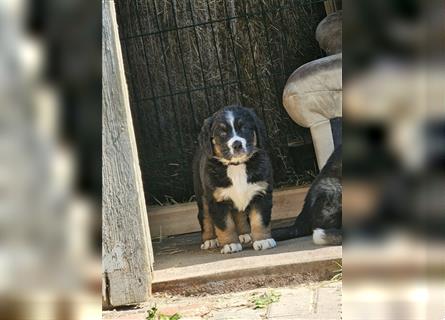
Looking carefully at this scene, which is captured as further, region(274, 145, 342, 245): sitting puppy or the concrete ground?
region(274, 145, 342, 245): sitting puppy

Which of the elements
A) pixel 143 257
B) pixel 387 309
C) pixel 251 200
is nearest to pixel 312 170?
pixel 251 200

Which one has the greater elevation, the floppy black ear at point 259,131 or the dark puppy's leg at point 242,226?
the floppy black ear at point 259,131

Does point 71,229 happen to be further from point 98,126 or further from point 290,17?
point 290,17

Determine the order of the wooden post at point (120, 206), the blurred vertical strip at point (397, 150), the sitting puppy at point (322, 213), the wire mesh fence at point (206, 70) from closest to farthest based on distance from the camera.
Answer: the blurred vertical strip at point (397, 150)
the wooden post at point (120, 206)
the sitting puppy at point (322, 213)
the wire mesh fence at point (206, 70)

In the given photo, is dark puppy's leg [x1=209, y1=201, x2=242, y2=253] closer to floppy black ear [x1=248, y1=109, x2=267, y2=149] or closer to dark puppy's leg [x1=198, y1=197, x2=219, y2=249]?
dark puppy's leg [x1=198, y1=197, x2=219, y2=249]

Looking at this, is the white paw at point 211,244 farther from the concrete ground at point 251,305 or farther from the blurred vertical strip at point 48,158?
the blurred vertical strip at point 48,158

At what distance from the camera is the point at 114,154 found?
103 inches

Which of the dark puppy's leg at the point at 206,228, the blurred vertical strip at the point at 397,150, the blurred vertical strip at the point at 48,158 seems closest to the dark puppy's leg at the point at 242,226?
the dark puppy's leg at the point at 206,228

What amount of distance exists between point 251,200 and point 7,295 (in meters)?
2.19

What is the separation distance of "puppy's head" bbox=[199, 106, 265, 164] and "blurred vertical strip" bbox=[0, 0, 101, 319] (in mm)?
1996

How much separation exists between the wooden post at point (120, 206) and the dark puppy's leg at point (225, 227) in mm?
328

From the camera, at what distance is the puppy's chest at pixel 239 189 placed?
2.95m

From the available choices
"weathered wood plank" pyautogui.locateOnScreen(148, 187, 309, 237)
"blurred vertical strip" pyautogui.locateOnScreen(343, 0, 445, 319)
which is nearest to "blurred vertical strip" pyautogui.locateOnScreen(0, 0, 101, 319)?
"blurred vertical strip" pyautogui.locateOnScreen(343, 0, 445, 319)

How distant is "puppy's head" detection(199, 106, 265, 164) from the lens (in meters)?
2.89
